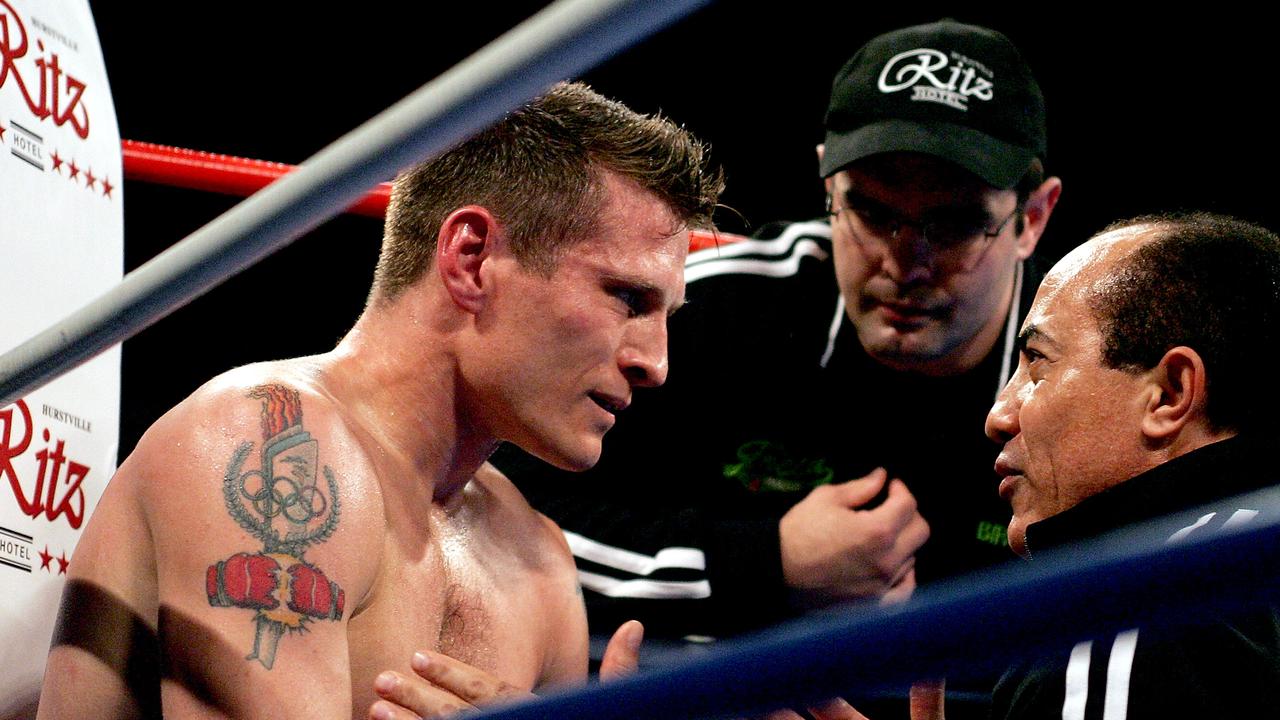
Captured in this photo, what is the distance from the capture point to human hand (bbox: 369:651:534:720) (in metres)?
1.07

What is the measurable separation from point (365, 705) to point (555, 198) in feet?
1.66

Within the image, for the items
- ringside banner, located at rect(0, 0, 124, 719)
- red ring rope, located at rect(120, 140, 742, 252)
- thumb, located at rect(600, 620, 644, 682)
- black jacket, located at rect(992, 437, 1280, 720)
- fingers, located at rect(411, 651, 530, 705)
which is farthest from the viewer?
red ring rope, located at rect(120, 140, 742, 252)

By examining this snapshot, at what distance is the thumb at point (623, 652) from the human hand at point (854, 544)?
621mm

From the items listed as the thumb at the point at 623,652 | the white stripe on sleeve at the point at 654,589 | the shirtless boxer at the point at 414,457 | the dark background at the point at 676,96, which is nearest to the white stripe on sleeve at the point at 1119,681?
the thumb at the point at 623,652

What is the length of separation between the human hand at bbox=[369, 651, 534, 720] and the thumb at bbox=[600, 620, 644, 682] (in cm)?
12

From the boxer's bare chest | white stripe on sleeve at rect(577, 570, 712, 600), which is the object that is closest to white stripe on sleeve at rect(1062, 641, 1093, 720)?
the boxer's bare chest

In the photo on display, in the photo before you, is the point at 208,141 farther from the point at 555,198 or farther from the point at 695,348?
the point at 555,198

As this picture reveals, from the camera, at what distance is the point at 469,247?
54.0 inches

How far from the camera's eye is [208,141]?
3154 millimetres

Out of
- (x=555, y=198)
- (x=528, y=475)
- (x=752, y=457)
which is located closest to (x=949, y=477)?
(x=752, y=457)

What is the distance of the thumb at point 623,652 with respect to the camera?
1253mm

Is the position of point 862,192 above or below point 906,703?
above

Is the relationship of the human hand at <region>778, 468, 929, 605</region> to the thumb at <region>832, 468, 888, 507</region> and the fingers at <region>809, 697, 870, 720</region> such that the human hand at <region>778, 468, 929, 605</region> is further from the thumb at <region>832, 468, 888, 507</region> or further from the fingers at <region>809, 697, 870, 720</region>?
the fingers at <region>809, 697, 870, 720</region>

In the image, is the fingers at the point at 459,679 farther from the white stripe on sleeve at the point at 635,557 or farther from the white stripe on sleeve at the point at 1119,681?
the white stripe on sleeve at the point at 635,557
